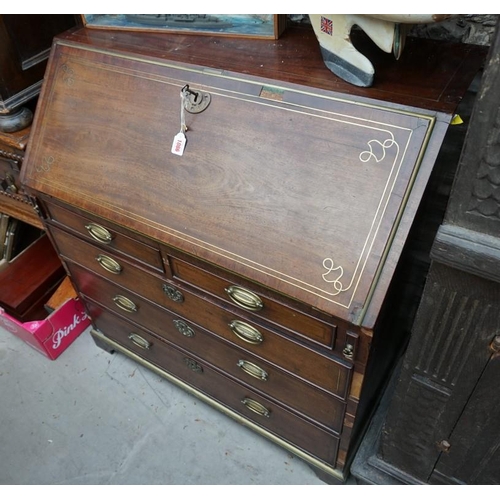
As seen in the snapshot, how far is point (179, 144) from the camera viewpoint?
3.40 feet

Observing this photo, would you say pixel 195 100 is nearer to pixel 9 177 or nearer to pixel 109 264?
pixel 109 264

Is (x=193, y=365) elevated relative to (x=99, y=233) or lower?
lower

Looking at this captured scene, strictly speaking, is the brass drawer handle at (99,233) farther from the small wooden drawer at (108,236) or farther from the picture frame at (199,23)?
the picture frame at (199,23)

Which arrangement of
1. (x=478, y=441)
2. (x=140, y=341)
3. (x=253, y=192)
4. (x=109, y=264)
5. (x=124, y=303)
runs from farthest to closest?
1. (x=140, y=341)
2. (x=124, y=303)
3. (x=109, y=264)
4. (x=478, y=441)
5. (x=253, y=192)

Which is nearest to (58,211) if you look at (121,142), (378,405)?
(121,142)

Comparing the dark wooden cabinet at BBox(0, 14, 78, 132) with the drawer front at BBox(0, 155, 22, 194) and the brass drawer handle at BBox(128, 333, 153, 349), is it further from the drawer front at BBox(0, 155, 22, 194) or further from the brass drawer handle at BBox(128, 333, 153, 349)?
the brass drawer handle at BBox(128, 333, 153, 349)

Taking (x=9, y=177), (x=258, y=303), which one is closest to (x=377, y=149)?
(x=258, y=303)

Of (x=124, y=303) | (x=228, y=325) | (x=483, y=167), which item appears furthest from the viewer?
(x=124, y=303)

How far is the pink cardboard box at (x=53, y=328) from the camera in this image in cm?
175

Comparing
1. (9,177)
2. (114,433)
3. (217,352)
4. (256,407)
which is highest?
(9,177)

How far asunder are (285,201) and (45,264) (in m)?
1.41

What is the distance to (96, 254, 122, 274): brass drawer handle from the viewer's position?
1.31 metres

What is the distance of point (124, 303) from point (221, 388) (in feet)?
1.35

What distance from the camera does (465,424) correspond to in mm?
1043
